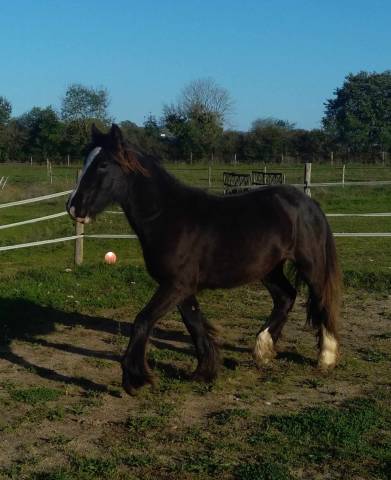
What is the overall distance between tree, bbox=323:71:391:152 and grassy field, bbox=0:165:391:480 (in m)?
53.9

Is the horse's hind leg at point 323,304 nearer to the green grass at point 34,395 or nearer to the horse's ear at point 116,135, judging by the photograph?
the horse's ear at point 116,135

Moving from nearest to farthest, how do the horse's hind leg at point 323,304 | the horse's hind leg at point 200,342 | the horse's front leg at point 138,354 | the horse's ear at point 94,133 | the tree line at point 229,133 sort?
the horse's front leg at point 138,354, the horse's ear at point 94,133, the horse's hind leg at point 200,342, the horse's hind leg at point 323,304, the tree line at point 229,133

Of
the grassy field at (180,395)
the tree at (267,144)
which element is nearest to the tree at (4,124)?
the tree at (267,144)

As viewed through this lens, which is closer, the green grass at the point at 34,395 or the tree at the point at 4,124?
the green grass at the point at 34,395

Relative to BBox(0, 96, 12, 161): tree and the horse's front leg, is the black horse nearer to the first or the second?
the horse's front leg

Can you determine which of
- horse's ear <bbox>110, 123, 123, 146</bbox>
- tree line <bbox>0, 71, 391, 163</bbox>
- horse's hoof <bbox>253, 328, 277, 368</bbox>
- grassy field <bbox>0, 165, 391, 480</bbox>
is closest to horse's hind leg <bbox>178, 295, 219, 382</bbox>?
grassy field <bbox>0, 165, 391, 480</bbox>

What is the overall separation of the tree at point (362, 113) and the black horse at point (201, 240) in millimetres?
56505

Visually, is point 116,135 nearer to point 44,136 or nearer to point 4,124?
point 44,136

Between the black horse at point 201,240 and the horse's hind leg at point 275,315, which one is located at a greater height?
the black horse at point 201,240

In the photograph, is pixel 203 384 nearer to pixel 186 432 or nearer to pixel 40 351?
pixel 186 432

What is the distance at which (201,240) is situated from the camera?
16.7 ft

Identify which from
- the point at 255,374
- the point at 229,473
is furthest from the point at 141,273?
the point at 229,473

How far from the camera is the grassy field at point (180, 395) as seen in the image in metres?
3.68

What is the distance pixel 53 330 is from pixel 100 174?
→ 2585mm
